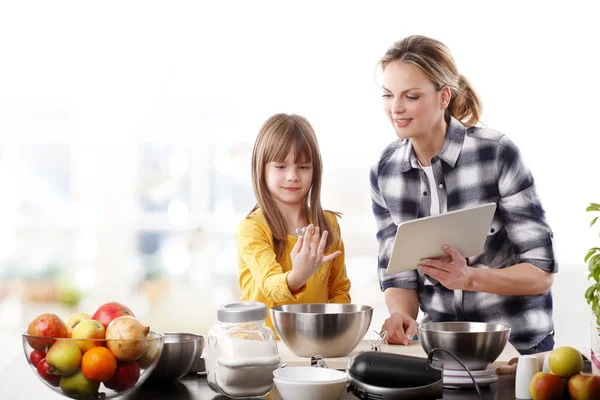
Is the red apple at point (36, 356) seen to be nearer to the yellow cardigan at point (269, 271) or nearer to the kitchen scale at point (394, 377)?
the kitchen scale at point (394, 377)

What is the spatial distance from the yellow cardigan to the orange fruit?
91cm

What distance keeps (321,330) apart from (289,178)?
877 millimetres

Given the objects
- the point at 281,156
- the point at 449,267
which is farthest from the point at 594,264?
the point at 281,156

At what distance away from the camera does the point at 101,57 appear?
179 inches

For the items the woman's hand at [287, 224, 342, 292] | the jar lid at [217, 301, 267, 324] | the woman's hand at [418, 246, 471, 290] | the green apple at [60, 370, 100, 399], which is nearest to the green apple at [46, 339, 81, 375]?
the green apple at [60, 370, 100, 399]

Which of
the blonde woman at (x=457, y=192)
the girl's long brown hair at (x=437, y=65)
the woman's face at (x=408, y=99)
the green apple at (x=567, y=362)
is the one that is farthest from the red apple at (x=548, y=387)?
the girl's long brown hair at (x=437, y=65)

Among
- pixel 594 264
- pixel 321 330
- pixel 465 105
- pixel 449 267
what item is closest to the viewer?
pixel 594 264

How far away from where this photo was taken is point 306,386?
4.36 feet

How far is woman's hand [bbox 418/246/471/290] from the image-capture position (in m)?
2.04

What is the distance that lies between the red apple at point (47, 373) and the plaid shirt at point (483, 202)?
1415 mm

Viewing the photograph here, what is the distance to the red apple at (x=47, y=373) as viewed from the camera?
1330 mm

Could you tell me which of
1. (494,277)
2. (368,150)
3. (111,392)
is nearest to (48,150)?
(368,150)

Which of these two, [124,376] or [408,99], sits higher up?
[408,99]

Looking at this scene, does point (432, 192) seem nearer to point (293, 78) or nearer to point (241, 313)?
point (241, 313)
